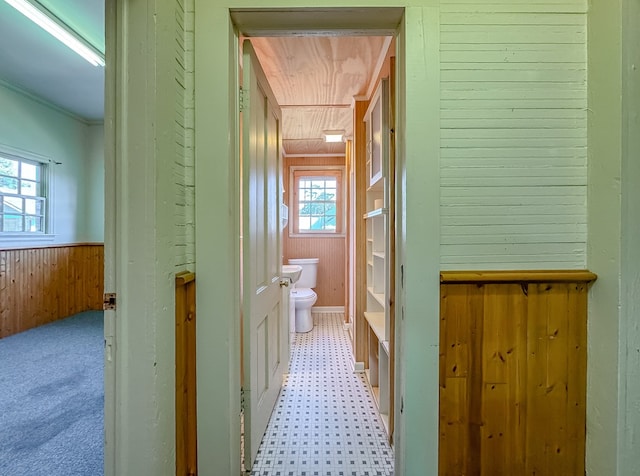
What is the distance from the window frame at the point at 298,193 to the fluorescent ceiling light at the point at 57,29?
2515 millimetres

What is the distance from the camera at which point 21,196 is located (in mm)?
3311

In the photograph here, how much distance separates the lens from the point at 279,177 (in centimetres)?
214

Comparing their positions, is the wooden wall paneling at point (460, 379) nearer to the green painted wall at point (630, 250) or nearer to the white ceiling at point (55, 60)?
the green painted wall at point (630, 250)

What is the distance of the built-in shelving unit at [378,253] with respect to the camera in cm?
182

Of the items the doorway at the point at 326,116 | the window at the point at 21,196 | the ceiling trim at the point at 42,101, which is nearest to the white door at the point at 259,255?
the doorway at the point at 326,116

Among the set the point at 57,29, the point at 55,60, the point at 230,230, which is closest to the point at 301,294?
the point at 230,230

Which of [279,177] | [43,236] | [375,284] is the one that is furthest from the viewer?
[43,236]

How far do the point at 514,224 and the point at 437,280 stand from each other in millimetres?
374

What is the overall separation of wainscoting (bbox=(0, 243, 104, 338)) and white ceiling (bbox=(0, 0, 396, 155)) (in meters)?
1.73

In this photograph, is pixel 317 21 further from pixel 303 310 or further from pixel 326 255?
pixel 326 255

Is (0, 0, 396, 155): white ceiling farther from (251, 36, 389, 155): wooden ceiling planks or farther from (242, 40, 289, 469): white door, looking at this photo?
(242, 40, 289, 469): white door

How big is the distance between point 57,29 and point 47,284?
2.84 metres

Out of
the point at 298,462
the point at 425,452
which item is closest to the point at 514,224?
the point at 425,452

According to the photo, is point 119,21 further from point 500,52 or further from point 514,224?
point 514,224
